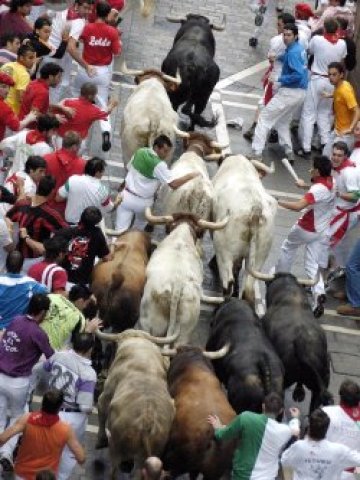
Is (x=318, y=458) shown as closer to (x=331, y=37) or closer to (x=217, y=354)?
(x=217, y=354)

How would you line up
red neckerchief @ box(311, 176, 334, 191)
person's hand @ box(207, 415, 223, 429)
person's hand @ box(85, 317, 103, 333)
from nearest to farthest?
person's hand @ box(207, 415, 223, 429) < person's hand @ box(85, 317, 103, 333) < red neckerchief @ box(311, 176, 334, 191)

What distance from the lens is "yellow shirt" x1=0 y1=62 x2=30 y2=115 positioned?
16.6m

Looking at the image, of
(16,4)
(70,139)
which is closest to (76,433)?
(70,139)

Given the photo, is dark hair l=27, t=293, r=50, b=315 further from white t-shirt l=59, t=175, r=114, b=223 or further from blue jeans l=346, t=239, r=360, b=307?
blue jeans l=346, t=239, r=360, b=307

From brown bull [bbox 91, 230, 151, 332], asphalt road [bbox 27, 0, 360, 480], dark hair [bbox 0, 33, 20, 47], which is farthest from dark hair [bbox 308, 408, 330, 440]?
dark hair [bbox 0, 33, 20, 47]

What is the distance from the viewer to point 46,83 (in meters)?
16.8

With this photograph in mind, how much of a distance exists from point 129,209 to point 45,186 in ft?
8.40

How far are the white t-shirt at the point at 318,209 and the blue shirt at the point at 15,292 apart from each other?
4639 millimetres

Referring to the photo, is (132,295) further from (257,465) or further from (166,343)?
(257,465)

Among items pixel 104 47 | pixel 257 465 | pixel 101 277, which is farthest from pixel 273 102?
pixel 257 465

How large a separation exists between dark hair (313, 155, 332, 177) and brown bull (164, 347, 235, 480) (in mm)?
4221

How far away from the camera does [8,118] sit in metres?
16.0

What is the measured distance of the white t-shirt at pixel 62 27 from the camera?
757 inches

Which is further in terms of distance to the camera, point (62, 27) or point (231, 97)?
point (231, 97)
